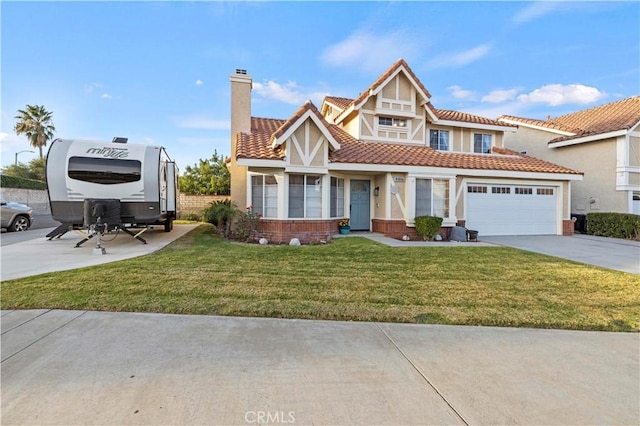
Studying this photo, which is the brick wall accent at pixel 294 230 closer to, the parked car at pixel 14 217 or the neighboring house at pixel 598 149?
the parked car at pixel 14 217

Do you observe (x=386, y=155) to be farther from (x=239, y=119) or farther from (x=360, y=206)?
(x=239, y=119)

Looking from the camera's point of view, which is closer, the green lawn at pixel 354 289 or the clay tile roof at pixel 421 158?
the green lawn at pixel 354 289

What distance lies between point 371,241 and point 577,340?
7.24 m

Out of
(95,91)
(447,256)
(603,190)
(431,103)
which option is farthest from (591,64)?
(95,91)

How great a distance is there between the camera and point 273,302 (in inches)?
190

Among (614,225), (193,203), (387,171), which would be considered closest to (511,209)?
(614,225)

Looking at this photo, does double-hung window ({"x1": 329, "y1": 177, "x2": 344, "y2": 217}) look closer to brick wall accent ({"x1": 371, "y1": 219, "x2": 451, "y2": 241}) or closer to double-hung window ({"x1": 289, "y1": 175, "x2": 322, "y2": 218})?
double-hung window ({"x1": 289, "y1": 175, "x2": 322, "y2": 218})

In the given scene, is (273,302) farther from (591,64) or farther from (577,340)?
(591,64)

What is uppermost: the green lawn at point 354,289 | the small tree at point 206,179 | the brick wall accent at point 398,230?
the small tree at point 206,179

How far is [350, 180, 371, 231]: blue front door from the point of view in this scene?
1408 cm

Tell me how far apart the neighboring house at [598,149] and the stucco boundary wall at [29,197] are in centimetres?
3960

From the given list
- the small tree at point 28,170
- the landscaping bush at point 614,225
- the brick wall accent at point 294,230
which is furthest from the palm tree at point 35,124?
the landscaping bush at point 614,225

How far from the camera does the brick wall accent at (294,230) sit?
37.7ft

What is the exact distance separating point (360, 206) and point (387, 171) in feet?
7.52
